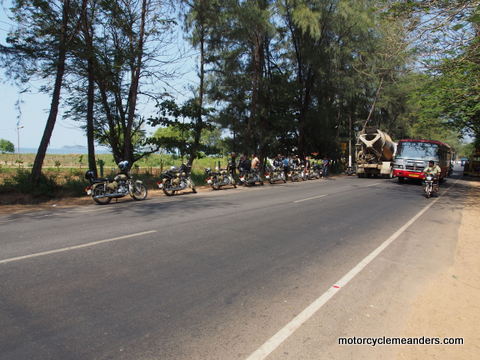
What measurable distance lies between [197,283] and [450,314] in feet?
10.1

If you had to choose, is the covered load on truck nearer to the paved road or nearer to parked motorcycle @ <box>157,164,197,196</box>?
parked motorcycle @ <box>157,164,197,196</box>

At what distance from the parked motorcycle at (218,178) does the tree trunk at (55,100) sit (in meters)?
7.27

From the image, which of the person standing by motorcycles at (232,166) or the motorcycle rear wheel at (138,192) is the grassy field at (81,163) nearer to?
the person standing by motorcycles at (232,166)

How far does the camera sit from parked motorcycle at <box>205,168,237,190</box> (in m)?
16.7

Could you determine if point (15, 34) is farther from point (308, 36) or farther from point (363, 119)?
point (363, 119)

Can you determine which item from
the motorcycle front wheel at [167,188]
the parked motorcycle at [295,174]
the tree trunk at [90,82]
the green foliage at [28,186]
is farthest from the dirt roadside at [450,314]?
the parked motorcycle at [295,174]

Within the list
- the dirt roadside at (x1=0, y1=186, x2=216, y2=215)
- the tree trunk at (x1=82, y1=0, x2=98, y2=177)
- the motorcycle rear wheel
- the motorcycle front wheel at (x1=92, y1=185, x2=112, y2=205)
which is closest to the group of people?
the motorcycle rear wheel

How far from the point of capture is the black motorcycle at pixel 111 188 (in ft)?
36.5

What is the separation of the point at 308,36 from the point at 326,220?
75.5ft

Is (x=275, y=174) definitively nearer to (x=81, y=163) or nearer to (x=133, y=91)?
(x=133, y=91)

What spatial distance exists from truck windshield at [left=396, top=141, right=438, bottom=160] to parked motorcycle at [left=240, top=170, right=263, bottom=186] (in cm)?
1058

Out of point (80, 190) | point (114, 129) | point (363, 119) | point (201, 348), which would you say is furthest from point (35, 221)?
point (363, 119)

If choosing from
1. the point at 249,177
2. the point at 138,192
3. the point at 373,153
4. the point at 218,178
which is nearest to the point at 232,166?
the point at 249,177

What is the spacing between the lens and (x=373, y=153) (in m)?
27.8
